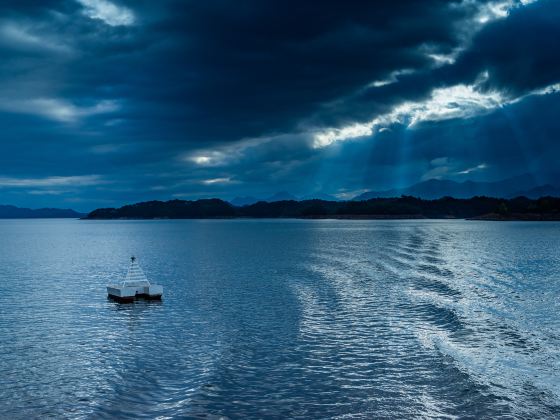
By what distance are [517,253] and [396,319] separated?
66.9 meters

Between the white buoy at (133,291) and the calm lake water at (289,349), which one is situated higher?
the white buoy at (133,291)

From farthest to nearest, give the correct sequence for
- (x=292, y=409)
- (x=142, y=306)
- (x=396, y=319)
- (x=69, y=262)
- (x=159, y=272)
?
(x=69, y=262)
(x=159, y=272)
(x=142, y=306)
(x=396, y=319)
(x=292, y=409)

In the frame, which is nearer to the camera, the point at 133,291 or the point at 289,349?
the point at 289,349

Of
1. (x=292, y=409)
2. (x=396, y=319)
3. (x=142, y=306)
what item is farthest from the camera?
(x=142, y=306)

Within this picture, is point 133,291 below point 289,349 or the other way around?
the other way around

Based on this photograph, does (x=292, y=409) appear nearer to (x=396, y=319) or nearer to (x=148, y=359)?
(x=148, y=359)

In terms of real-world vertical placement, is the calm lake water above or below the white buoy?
below

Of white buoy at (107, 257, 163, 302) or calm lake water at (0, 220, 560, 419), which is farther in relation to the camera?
white buoy at (107, 257, 163, 302)

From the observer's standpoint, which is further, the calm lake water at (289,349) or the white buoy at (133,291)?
the white buoy at (133,291)

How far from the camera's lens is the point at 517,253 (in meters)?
92.0

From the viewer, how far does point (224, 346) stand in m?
30.0

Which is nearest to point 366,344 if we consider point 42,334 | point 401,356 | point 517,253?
point 401,356

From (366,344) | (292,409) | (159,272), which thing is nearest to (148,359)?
(292,409)

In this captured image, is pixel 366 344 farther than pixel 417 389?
Yes
